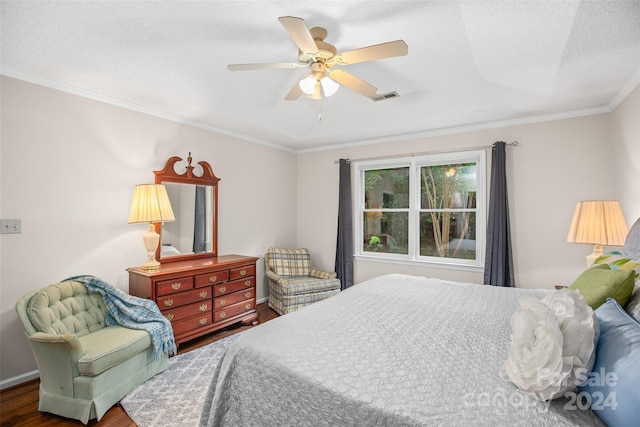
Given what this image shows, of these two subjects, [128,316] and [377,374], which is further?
[128,316]

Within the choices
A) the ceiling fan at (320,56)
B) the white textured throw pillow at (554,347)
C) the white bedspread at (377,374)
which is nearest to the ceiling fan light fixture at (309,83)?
the ceiling fan at (320,56)

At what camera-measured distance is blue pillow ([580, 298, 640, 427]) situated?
801mm

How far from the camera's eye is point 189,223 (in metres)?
3.68

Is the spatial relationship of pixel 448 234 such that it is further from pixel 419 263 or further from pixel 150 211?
pixel 150 211

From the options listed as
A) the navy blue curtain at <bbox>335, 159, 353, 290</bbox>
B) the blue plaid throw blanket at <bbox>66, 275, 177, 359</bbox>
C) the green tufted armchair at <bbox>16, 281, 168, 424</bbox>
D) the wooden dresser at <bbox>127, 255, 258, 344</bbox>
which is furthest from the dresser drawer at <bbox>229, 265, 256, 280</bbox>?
the navy blue curtain at <bbox>335, 159, 353, 290</bbox>

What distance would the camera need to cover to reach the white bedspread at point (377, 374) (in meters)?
0.99

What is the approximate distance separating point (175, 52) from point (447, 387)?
2602 mm

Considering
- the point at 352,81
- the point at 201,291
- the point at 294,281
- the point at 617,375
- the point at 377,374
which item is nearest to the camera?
the point at 617,375

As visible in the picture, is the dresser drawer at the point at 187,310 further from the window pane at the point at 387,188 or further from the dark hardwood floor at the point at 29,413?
the window pane at the point at 387,188

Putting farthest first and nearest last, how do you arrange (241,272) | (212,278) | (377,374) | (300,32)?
(241,272), (212,278), (300,32), (377,374)

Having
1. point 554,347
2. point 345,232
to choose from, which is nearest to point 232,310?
point 345,232

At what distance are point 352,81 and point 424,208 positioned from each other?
2.54 meters

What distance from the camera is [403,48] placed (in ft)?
5.67

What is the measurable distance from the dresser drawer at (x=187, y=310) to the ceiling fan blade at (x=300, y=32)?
255cm
